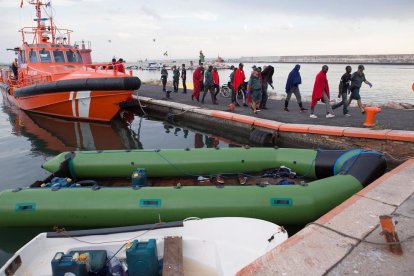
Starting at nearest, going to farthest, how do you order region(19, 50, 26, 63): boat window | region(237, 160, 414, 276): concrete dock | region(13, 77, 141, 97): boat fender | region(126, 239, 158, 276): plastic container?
region(237, 160, 414, 276): concrete dock < region(126, 239, 158, 276): plastic container < region(13, 77, 141, 97): boat fender < region(19, 50, 26, 63): boat window

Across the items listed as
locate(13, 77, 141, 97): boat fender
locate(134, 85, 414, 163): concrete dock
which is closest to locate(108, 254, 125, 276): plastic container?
locate(134, 85, 414, 163): concrete dock

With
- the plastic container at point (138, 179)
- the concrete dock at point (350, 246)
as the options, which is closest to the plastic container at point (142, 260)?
the concrete dock at point (350, 246)

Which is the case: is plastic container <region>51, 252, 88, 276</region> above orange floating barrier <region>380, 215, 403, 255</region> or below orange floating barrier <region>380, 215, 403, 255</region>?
below

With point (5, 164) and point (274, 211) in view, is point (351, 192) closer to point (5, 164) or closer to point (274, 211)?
point (274, 211)

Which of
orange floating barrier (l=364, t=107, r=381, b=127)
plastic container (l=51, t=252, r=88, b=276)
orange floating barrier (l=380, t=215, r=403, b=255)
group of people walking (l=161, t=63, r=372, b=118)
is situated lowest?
plastic container (l=51, t=252, r=88, b=276)

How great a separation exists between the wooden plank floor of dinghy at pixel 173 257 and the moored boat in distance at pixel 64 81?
925cm

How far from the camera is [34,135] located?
12352mm

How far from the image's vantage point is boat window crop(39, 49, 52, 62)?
582 inches

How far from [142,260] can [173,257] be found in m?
0.33

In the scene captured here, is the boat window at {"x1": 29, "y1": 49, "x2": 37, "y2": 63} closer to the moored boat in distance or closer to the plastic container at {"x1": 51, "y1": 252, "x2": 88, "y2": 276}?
the moored boat in distance

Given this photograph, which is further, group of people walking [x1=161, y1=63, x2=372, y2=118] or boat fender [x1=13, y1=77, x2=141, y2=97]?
boat fender [x1=13, y1=77, x2=141, y2=97]

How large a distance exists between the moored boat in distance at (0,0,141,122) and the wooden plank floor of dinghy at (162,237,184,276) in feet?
30.3

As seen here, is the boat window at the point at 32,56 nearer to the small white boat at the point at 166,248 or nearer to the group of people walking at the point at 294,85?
the group of people walking at the point at 294,85

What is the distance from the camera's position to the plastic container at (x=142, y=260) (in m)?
3.22
